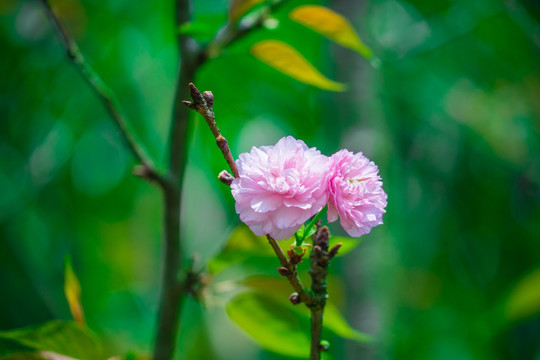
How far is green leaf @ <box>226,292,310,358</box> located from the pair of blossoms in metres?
0.34

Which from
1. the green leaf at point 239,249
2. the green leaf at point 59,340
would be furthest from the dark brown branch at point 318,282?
the green leaf at point 59,340

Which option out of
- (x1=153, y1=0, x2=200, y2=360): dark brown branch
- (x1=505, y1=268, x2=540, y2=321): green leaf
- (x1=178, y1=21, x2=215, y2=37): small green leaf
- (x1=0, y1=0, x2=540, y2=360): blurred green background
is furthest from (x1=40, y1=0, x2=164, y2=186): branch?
(x1=505, y1=268, x2=540, y2=321): green leaf

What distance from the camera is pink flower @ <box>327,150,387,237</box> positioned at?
0.44 meters

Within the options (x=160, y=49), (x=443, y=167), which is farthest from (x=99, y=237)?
(x=443, y=167)

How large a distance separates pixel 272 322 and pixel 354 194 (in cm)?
37

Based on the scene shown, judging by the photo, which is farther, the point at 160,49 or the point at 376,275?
the point at 160,49

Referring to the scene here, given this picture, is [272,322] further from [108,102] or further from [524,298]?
[524,298]

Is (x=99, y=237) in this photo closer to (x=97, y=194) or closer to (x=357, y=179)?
(x=97, y=194)

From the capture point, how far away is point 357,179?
466mm

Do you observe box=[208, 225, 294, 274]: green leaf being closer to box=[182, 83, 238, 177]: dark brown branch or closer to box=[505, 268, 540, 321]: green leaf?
box=[182, 83, 238, 177]: dark brown branch

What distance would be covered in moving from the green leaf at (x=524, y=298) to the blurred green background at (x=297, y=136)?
0.9 inches

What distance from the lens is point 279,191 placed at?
1.41ft

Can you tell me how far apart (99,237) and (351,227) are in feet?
11.2

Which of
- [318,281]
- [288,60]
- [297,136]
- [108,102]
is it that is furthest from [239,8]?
[297,136]
